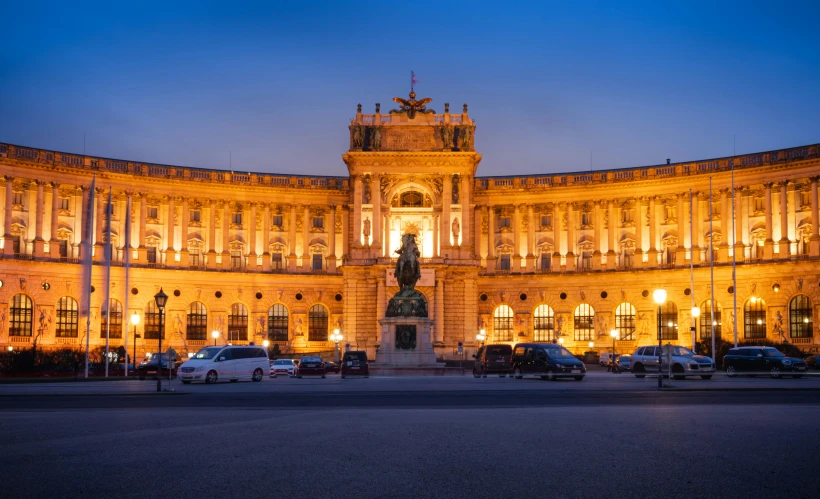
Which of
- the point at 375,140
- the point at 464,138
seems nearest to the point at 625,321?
the point at 464,138

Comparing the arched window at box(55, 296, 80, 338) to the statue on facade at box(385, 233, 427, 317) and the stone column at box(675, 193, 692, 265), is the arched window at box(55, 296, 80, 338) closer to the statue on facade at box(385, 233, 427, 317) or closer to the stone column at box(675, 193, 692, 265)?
the statue on facade at box(385, 233, 427, 317)

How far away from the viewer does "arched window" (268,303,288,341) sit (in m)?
90.9

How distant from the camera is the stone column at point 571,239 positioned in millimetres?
91000

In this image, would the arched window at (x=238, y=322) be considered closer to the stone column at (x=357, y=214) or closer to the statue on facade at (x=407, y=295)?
the stone column at (x=357, y=214)

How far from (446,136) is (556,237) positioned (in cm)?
1454

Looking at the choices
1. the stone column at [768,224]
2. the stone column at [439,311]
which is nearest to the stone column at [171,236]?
the stone column at [439,311]

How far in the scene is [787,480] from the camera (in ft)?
37.7

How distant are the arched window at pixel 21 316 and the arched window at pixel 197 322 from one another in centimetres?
1398

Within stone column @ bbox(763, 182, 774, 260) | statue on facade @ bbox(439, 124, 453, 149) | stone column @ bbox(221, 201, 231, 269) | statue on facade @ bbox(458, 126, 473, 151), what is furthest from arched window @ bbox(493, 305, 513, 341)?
stone column @ bbox(221, 201, 231, 269)

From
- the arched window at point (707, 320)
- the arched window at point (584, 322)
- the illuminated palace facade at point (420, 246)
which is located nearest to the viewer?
the illuminated palace facade at point (420, 246)

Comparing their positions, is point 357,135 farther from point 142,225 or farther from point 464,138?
point 142,225

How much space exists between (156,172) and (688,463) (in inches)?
3153

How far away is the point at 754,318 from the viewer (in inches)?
3159

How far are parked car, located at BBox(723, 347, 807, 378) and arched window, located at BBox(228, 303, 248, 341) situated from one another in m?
51.6
